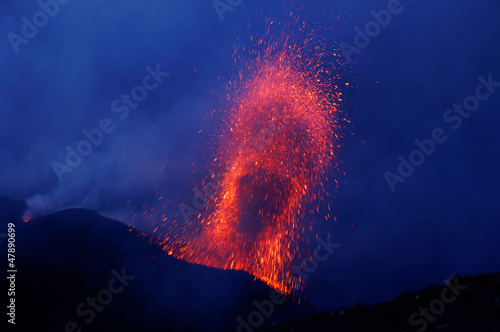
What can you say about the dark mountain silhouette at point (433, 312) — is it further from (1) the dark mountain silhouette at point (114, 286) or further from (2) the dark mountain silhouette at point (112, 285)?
(2) the dark mountain silhouette at point (112, 285)

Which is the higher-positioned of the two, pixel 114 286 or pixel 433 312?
pixel 433 312

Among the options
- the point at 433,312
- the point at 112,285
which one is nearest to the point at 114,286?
the point at 112,285

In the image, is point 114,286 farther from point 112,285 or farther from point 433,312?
point 433,312

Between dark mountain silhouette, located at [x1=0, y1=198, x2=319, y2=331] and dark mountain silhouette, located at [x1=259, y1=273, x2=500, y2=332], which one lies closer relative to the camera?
dark mountain silhouette, located at [x1=259, y1=273, x2=500, y2=332]

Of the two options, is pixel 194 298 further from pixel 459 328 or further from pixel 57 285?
pixel 459 328

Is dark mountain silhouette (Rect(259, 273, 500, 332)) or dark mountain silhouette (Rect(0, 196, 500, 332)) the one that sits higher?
dark mountain silhouette (Rect(259, 273, 500, 332))

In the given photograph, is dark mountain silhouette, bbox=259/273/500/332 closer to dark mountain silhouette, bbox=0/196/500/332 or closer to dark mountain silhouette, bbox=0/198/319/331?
dark mountain silhouette, bbox=0/196/500/332

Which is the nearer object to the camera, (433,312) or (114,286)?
(433,312)

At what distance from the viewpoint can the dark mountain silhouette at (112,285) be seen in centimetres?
2805

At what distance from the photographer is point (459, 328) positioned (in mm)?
4254

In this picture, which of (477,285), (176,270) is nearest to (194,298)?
(176,270)

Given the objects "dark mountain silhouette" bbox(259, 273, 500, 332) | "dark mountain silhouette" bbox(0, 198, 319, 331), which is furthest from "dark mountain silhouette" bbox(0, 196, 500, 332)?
"dark mountain silhouette" bbox(259, 273, 500, 332)

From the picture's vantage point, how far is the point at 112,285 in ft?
124

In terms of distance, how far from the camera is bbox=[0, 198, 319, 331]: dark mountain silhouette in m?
28.0
